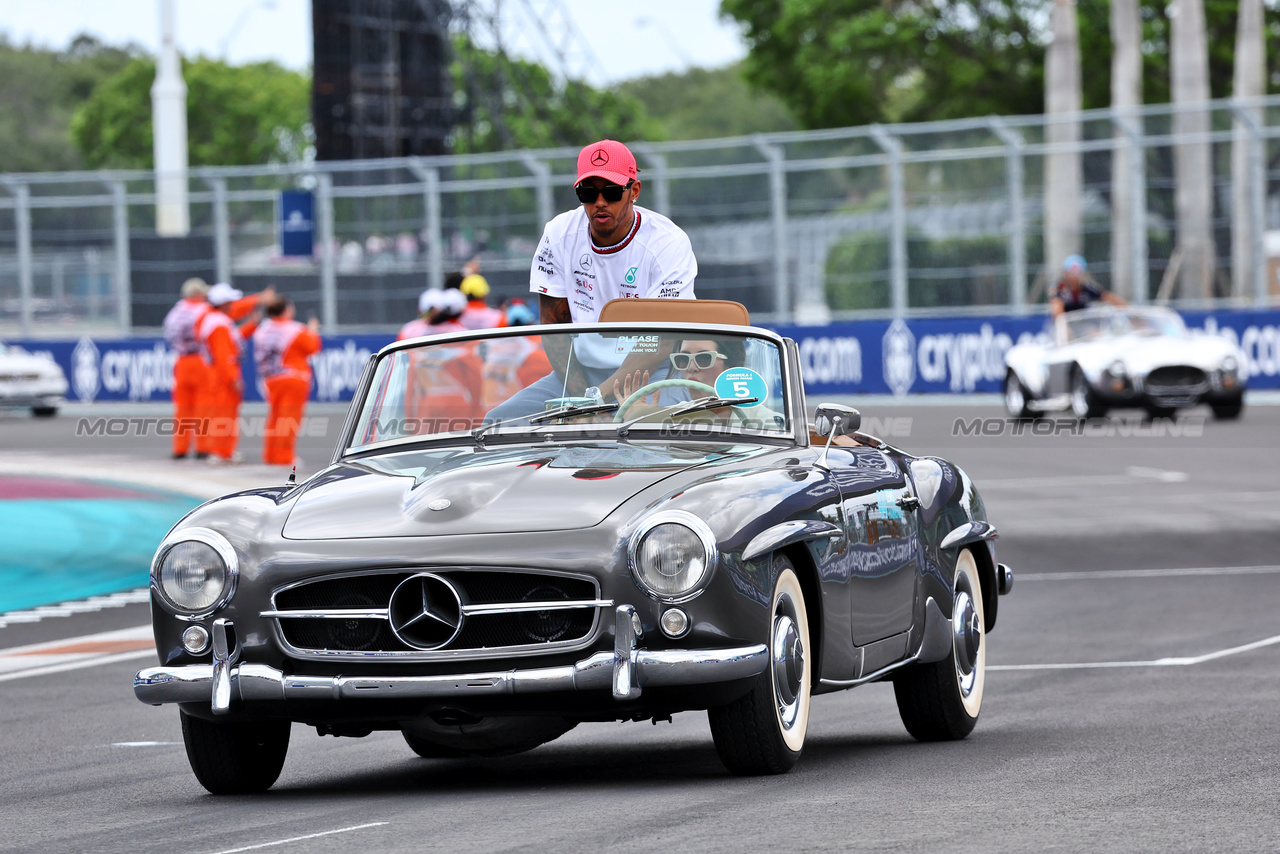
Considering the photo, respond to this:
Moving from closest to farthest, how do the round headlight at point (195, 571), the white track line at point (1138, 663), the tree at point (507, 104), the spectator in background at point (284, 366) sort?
the round headlight at point (195, 571), the white track line at point (1138, 663), the spectator in background at point (284, 366), the tree at point (507, 104)

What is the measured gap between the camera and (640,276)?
813 centimetres

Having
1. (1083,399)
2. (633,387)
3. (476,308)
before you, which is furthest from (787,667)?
(1083,399)

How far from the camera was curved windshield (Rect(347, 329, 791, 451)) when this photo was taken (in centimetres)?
714

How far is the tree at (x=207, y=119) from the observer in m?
102

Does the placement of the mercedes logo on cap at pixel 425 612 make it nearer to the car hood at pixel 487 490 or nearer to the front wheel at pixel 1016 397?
the car hood at pixel 487 490

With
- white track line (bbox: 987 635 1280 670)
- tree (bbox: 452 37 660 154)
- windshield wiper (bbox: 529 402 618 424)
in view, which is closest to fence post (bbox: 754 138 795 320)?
tree (bbox: 452 37 660 154)

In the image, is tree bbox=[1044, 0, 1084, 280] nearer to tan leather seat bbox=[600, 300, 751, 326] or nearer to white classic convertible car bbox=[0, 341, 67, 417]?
white classic convertible car bbox=[0, 341, 67, 417]

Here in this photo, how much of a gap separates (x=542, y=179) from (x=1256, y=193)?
1053 centimetres

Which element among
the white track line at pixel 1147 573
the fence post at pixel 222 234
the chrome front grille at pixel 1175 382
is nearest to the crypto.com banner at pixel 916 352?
the fence post at pixel 222 234

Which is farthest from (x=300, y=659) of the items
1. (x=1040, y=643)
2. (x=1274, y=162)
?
(x=1274, y=162)

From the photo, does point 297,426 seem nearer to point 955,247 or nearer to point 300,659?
point 955,247

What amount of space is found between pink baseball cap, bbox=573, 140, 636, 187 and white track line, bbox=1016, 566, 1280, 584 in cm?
621

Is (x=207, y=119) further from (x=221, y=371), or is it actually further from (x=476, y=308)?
(x=476, y=308)

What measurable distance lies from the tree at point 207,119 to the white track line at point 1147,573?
9171cm
